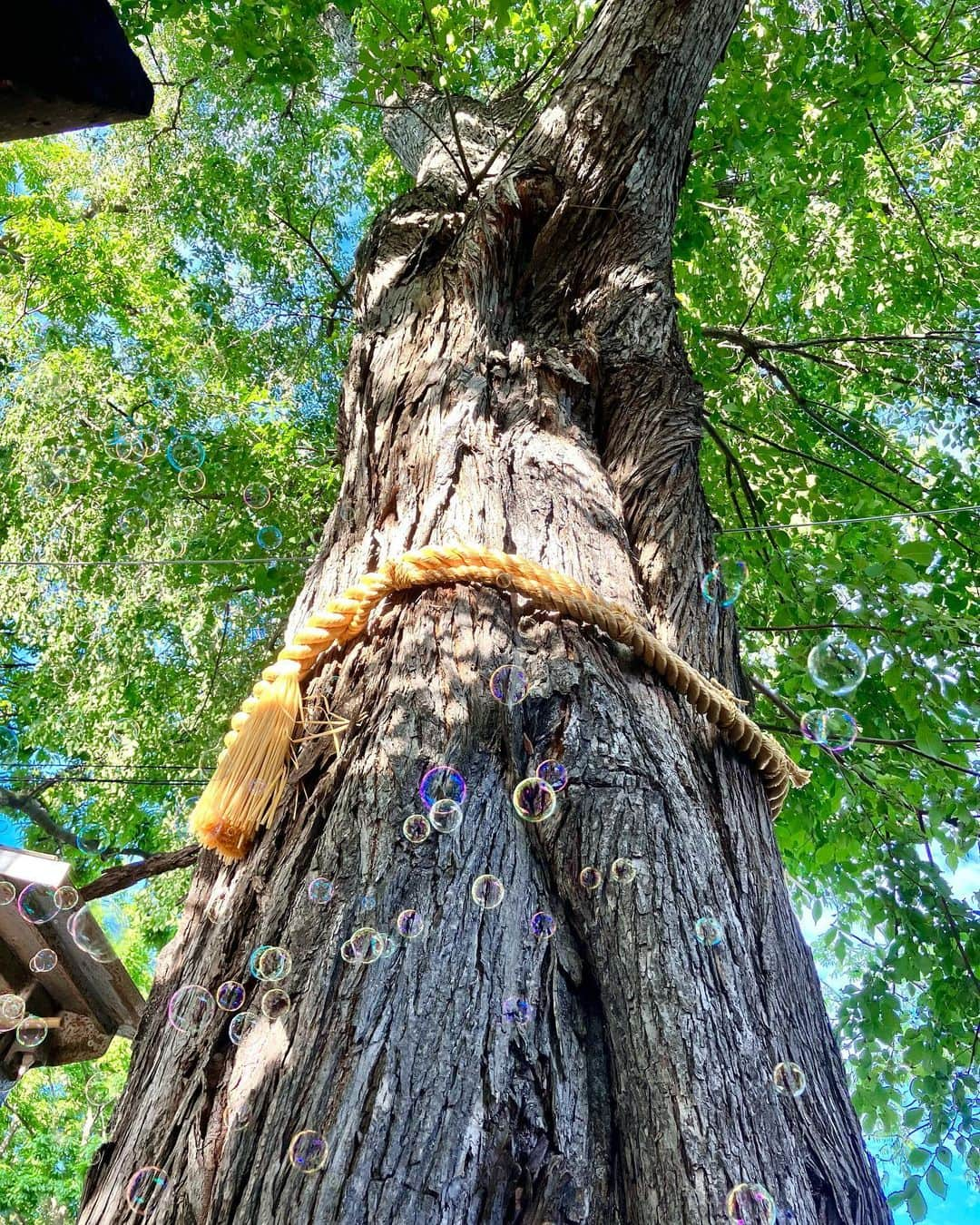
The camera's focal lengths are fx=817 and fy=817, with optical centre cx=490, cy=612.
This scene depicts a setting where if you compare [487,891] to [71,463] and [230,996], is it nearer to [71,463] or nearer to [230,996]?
[230,996]

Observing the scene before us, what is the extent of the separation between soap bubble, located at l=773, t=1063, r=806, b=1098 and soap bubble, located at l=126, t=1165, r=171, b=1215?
0.82 metres

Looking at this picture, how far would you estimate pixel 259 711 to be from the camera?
1.57 m

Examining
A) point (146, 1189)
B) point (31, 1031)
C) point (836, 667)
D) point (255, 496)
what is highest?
point (255, 496)

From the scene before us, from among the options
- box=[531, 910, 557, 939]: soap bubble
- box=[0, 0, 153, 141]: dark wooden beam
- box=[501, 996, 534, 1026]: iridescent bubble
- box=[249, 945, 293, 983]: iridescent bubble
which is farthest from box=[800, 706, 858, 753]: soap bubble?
box=[0, 0, 153, 141]: dark wooden beam

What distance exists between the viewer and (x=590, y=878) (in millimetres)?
1284

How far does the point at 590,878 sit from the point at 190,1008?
653 mm

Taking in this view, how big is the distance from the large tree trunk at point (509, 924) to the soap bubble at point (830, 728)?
2.02ft

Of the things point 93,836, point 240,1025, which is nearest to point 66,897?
point 240,1025

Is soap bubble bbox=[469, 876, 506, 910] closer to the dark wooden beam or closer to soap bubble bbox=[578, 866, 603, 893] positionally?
soap bubble bbox=[578, 866, 603, 893]

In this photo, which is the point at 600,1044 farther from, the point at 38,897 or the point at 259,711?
the point at 38,897

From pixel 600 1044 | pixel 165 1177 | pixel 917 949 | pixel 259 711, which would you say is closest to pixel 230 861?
pixel 259 711

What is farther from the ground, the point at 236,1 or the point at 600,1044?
the point at 236,1

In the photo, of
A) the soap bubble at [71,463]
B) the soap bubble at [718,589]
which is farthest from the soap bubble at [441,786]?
the soap bubble at [71,463]

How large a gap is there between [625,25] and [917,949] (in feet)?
12.6
